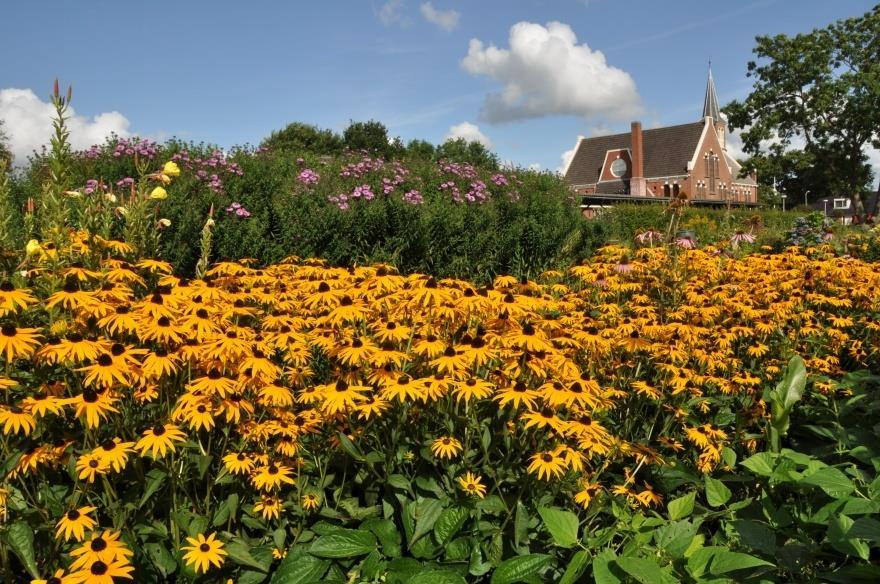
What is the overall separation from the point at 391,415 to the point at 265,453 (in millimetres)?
553

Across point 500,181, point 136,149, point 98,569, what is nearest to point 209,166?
point 136,149

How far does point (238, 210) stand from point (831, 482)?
6143mm

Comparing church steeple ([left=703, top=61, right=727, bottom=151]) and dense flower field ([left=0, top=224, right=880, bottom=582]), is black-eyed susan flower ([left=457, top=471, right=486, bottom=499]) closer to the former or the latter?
dense flower field ([left=0, top=224, right=880, bottom=582])

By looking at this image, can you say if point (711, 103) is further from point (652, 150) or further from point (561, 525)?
point (561, 525)

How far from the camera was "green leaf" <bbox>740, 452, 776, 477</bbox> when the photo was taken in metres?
2.91

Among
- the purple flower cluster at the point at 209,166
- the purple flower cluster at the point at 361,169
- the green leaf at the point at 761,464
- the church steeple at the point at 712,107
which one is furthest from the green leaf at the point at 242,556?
the church steeple at the point at 712,107

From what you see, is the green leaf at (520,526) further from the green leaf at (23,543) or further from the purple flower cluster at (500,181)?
the purple flower cluster at (500,181)

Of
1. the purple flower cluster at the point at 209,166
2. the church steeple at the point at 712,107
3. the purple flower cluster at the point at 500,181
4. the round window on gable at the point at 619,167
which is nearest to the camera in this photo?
the purple flower cluster at the point at 209,166

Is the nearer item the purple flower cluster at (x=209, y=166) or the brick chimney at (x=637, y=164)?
the purple flower cluster at (x=209, y=166)

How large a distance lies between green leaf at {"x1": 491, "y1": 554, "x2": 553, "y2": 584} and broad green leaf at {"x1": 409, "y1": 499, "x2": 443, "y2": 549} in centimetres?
31

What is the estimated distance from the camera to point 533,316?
3418 mm

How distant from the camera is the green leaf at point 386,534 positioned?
2.32m

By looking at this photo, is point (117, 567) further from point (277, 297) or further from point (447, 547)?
point (277, 297)

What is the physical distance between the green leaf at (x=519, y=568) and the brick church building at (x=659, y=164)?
5045 cm
